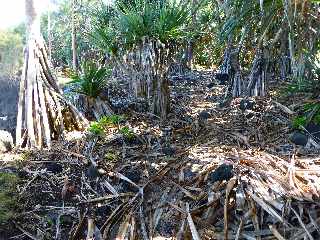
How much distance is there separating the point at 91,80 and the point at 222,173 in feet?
9.61

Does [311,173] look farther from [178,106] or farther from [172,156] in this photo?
[178,106]

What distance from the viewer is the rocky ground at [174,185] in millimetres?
2674

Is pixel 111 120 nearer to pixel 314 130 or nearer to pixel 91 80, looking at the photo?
pixel 91 80

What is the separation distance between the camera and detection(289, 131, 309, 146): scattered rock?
12.5 feet

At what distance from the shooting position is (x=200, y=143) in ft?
13.3

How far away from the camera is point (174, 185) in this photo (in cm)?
319

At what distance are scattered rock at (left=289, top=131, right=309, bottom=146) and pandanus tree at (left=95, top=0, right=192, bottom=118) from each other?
1.77 m

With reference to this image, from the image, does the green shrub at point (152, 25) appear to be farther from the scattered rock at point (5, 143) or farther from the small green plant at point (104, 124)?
the scattered rock at point (5, 143)

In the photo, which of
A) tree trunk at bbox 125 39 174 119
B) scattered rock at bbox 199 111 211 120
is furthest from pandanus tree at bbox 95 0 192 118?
scattered rock at bbox 199 111 211 120

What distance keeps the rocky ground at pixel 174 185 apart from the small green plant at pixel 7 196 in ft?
0.14

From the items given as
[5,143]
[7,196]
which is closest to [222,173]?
[7,196]

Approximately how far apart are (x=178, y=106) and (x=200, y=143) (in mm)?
1814

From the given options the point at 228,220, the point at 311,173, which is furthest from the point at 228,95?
the point at 228,220

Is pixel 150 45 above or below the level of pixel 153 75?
above
